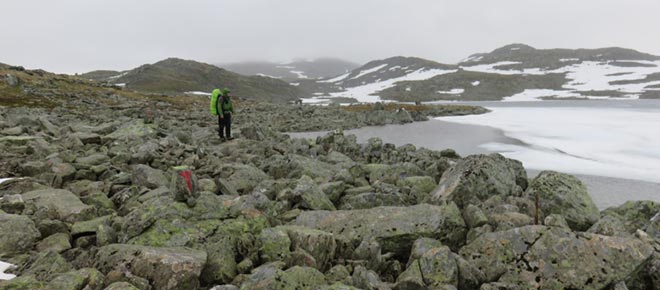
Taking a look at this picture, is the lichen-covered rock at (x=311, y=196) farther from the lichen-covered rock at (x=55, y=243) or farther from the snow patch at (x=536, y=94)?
the snow patch at (x=536, y=94)

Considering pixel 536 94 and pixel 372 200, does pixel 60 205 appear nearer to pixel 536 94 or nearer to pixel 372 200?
pixel 372 200

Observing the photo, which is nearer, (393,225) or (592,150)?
(393,225)

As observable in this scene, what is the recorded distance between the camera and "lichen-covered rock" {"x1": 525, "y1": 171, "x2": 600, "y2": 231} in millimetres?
8922

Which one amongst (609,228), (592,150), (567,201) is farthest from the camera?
(592,150)

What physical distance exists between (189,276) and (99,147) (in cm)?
1260

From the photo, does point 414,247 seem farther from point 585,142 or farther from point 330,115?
point 330,115

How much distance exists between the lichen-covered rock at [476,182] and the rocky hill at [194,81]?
123721mm

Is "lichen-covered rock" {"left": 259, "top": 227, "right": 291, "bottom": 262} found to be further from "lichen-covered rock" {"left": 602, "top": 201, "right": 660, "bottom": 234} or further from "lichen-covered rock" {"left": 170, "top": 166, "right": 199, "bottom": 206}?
"lichen-covered rock" {"left": 602, "top": 201, "right": 660, "bottom": 234}

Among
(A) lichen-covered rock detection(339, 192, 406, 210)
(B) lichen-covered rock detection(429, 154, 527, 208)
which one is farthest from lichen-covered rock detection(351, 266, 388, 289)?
(B) lichen-covered rock detection(429, 154, 527, 208)

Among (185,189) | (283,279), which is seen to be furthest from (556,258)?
(185,189)

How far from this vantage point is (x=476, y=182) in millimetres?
10023

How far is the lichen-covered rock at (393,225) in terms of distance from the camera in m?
7.06

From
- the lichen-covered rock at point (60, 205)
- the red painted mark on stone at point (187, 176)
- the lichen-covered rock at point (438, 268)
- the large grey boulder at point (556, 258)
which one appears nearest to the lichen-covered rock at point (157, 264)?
the red painted mark on stone at point (187, 176)

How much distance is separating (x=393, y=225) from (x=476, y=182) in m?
3.82
